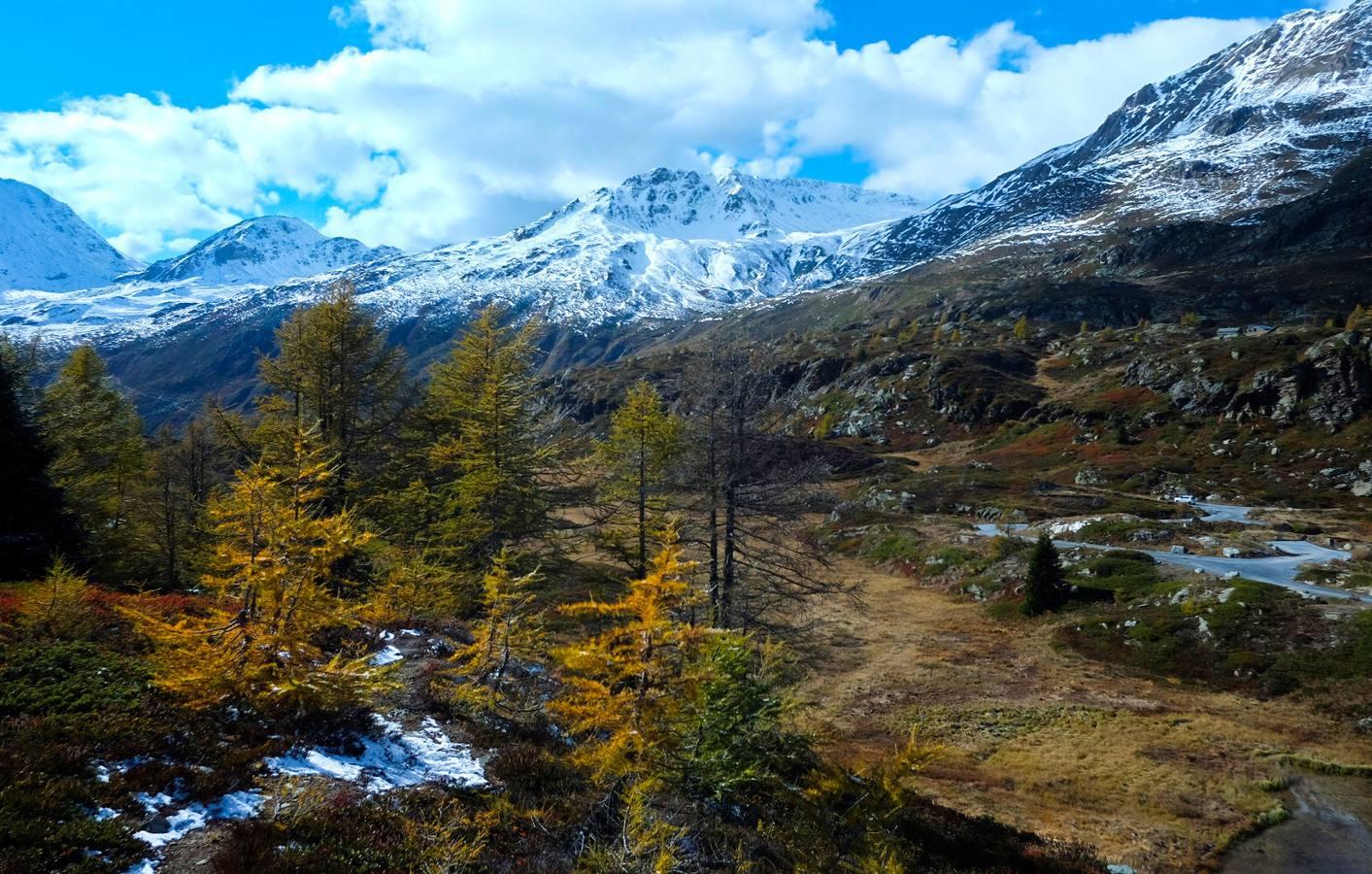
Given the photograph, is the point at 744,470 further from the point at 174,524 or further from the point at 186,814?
the point at 174,524

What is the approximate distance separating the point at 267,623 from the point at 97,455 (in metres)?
25.0

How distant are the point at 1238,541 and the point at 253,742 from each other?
138 ft

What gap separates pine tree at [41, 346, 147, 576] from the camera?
21.5m

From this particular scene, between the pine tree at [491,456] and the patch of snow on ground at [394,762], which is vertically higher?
the pine tree at [491,456]

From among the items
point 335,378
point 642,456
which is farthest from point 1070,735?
point 335,378

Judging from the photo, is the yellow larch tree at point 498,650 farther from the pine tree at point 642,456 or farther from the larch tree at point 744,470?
the pine tree at point 642,456

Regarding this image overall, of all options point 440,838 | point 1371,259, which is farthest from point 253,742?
point 1371,259

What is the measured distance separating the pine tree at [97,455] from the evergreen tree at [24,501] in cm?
219

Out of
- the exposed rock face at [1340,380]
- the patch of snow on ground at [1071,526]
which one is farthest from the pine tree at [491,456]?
the exposed rock face at [1340,380]

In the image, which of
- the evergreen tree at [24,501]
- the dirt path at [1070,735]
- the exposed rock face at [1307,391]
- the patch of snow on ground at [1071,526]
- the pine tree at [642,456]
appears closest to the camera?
the dirt path at [1070,735]

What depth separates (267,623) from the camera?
8234 mm

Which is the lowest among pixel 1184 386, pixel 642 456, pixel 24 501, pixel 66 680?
pixel 66 680

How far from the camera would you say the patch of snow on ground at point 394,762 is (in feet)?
26.0

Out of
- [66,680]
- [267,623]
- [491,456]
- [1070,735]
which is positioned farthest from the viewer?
[491,456]
